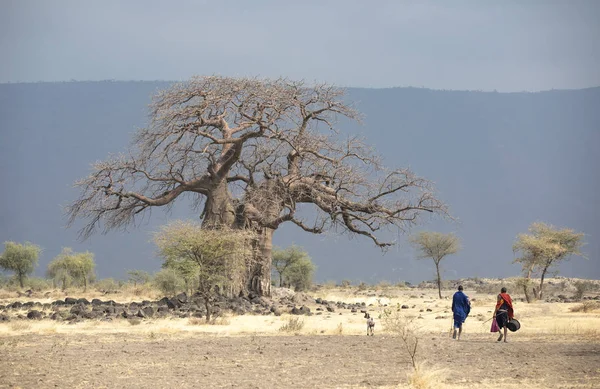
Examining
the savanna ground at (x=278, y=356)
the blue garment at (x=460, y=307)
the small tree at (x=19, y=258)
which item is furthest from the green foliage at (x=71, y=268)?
the blue garment at (x=460, y=307)

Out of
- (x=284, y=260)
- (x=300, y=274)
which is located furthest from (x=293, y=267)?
(x=284, y=260)

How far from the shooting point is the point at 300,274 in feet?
175

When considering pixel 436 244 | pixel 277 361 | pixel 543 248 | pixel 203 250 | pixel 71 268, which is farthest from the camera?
pixel 71 268

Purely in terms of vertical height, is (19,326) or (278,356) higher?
(19,326)

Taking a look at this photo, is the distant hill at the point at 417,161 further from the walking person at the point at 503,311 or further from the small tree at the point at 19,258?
the walking person at the point at 503,311

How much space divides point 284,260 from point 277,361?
1507 inches

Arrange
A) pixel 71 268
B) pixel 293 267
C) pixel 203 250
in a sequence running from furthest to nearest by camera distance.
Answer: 1. pixel 293 267
2. pixel 71 268
3. pixel 203 250

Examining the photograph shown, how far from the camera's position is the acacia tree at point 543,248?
40531 millimetres

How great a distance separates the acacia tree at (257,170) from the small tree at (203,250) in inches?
114

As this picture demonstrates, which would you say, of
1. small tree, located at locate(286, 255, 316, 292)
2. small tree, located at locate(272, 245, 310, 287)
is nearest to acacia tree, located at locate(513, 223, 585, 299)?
small tree, located at locate(286, 255, 316, 292)

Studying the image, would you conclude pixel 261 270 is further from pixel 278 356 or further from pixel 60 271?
pixel 60 271

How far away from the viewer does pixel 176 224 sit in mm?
27078

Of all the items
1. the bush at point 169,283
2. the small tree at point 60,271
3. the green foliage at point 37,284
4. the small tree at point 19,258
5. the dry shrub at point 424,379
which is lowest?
the dry shrub at point 424,379

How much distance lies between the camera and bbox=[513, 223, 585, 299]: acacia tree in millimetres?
40531
